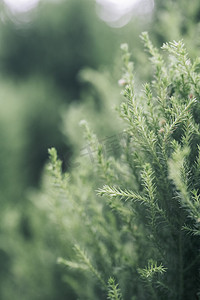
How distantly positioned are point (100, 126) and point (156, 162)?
91 cm

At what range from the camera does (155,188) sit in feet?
2.24

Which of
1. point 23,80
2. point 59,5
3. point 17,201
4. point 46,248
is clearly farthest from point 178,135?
point 59,5

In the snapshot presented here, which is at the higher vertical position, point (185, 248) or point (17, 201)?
point (17, 201)

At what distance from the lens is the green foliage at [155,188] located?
671 millimetres

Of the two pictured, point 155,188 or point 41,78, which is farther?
point 41,78

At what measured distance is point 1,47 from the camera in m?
3.21

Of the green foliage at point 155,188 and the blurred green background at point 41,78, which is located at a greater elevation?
the blurred green background at point 41,78

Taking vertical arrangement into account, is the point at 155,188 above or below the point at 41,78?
below

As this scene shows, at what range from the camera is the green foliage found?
0.67 metres

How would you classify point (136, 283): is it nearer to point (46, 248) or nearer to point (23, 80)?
point (46, 248)

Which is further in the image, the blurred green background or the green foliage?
the blurred green background

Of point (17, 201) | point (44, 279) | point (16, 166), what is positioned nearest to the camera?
point (44, 279)

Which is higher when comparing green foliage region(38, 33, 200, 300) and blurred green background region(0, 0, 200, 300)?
blurred green background region(0, 0, 200, 300)

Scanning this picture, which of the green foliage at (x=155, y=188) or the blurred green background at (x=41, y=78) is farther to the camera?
the blurred green background at (x=41, y=78)
